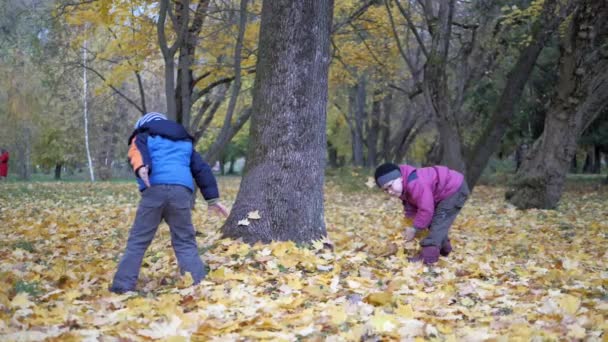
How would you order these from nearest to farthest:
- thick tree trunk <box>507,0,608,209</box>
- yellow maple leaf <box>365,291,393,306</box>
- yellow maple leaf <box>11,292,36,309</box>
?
1. yellow maple leaf <box>11,292,36,309</box>
2. yellow maple leaf <box>365,291,393,306</box>
3. thick tree trunk <box>507,0,608,209</box>

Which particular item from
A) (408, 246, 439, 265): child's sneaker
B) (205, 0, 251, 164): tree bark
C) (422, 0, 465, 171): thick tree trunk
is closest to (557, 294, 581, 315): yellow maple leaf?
(408, 246, 439, 265): child's sneaker

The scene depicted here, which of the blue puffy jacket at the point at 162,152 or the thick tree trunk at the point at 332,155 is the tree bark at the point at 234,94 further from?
the thick tree trunk at the point at 332,155

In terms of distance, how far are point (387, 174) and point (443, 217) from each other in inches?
31.9

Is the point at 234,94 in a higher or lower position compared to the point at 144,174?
higher

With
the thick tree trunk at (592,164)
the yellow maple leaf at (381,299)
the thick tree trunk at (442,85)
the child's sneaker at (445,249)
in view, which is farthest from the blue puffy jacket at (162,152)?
the thick tree trunk at (592,164)

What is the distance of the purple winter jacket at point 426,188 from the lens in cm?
595

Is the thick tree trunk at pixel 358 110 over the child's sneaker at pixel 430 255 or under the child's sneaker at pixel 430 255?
over

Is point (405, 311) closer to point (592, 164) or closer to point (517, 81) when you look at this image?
point (517, 81)

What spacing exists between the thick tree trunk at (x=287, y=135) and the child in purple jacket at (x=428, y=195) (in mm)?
839

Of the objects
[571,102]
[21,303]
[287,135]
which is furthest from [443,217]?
[571,102]

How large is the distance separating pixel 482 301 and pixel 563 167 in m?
9.08

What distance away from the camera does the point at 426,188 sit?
600 cm

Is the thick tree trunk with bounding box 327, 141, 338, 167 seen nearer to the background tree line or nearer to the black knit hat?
the background tree line

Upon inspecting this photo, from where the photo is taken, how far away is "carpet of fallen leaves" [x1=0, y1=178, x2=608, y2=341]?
11.0 ft
